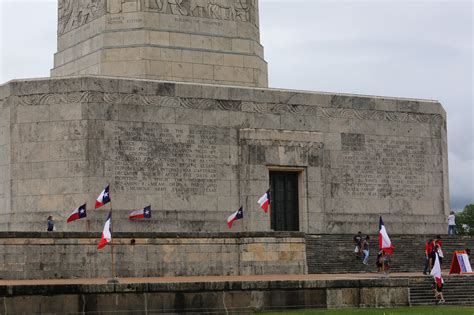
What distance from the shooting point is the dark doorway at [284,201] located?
3456 cm

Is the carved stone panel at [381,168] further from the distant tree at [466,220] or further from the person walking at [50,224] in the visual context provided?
the distant tree at [466,220]

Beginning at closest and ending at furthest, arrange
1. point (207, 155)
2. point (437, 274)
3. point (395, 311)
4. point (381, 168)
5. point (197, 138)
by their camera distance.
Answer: point (395, 311) < point (437, 274) < point (197, 138) < point (207, 155) < point (381, 168)

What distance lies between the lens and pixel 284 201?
114ft

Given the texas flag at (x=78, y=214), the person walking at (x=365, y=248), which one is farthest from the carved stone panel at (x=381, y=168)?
the texas flag at (x=78, y=214)

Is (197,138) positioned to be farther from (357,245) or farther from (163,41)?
(357,245)

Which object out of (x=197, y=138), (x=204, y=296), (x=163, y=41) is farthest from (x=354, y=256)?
(x=204, y=296)

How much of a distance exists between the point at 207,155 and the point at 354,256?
6063mm

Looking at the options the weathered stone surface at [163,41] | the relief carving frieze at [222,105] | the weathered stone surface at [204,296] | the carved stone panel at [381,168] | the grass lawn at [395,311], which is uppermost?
the weathered stone surface at [163,41]

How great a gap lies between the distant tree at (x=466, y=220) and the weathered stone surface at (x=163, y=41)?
43104 millimetres

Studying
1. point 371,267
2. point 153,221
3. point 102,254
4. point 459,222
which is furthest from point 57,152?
point 459,222

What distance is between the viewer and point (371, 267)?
30828 millimetres

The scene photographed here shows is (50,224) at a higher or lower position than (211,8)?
lower

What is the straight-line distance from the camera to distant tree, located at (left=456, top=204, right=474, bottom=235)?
75650mm

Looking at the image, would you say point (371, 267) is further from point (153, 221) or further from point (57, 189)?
point (57, 189)
